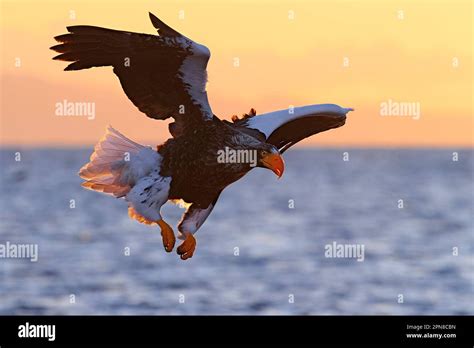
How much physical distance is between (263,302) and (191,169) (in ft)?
79.1

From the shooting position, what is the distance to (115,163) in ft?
36.9

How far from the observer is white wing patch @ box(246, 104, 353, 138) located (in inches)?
452

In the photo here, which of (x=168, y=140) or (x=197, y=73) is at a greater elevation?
(x=197, y=73)

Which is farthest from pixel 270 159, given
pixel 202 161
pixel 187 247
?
pixel 187 247

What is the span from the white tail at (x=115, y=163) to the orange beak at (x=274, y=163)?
112 centimetres

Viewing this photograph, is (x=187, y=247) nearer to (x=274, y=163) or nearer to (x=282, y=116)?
(x=274, y=163)

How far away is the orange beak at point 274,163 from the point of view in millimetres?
10453

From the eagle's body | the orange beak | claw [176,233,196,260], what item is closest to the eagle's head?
the orange beak

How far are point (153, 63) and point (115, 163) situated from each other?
1.15 metres

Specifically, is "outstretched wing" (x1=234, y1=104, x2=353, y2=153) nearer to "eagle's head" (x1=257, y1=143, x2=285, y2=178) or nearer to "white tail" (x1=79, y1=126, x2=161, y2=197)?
"eagle's head" (x1=257, y1=143, x2=285, y2=178)

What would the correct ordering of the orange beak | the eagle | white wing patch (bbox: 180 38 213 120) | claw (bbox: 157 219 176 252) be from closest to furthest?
claw (bbox: 157 219 176 252) < the orange beak < the eagle < white wing patch (bbox: 180 38 213 120)

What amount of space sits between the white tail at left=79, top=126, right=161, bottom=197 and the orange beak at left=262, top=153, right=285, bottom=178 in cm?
112

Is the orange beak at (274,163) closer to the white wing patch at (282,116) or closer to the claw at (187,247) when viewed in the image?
the white wing patch at (282,116)
